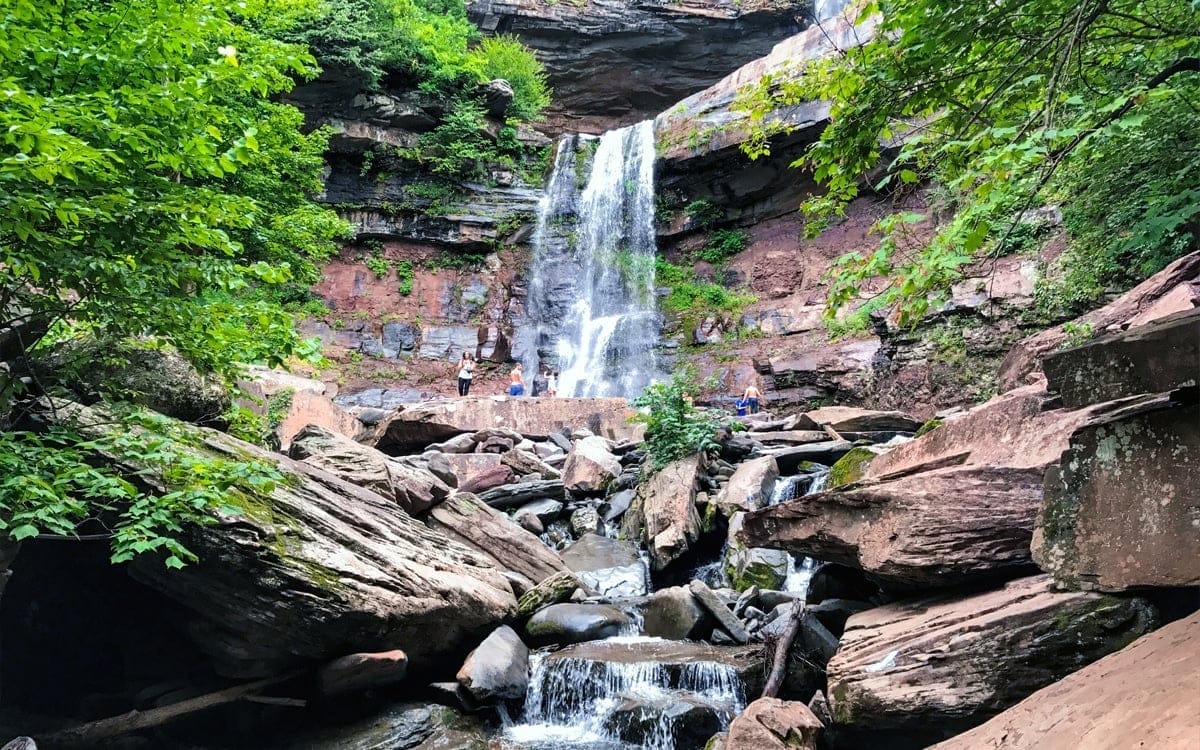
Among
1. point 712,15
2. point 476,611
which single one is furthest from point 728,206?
point 476,611

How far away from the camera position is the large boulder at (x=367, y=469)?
24.4 ft

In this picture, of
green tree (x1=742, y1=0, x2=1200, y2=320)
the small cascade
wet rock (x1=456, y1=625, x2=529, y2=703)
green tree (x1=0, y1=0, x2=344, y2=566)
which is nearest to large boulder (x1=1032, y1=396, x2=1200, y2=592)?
green tree (x1=742, y1=0, x2=1200, y2=320)

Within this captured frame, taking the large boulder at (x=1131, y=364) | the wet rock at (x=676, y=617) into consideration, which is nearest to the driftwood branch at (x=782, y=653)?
the wet rock at (x=676, y=617)

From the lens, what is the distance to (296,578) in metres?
4.94

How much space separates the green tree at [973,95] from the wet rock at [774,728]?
2.69m

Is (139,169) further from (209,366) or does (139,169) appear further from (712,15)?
(712,15)

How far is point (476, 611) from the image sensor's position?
6457 millimetres

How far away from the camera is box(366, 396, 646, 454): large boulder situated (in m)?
13.5

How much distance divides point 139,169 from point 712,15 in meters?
27.4

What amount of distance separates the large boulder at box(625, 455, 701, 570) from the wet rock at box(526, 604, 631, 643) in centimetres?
169

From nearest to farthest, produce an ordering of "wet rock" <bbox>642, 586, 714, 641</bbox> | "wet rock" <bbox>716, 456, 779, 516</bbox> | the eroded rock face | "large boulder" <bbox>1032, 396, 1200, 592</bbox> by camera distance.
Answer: "large boulder" <bbox>1032, 396, 1200, 592</bbox>
"wet rock" <bbox>642, 586, 714, 641</bbox>
"wet rock" <bbox>716, 456, 779, 516</bbox>
the eroded rock face

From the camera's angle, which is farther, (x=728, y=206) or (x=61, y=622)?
(x=728, y=206)

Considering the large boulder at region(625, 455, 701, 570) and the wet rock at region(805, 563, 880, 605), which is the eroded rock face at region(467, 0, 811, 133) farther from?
the wet rock at region(805, 563, 880, 605)

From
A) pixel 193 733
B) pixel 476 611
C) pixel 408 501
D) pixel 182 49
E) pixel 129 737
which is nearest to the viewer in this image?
pixel 182 49
